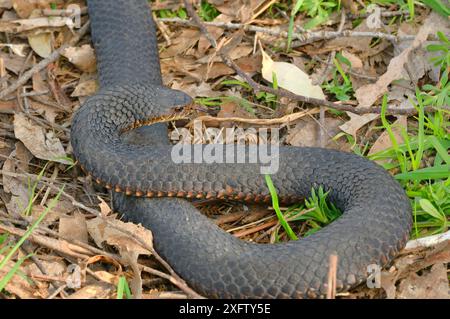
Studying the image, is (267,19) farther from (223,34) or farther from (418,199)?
(418,199)

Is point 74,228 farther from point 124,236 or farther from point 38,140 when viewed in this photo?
point 38,140

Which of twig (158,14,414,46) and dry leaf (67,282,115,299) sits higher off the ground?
twig (158,14,414,46)

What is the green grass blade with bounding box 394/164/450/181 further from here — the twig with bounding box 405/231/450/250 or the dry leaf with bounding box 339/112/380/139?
the dry leaf with bounding box 339/112/380/139

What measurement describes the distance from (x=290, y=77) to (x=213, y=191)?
1.76 meters

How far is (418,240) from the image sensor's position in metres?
5.63

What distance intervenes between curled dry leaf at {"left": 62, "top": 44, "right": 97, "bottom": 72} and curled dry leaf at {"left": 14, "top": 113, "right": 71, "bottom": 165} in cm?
89

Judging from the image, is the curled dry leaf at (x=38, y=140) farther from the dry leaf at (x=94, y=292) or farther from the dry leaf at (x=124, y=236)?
the dry leaf at (x=94, y=292)

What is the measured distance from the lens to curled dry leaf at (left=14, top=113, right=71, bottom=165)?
6707 mm

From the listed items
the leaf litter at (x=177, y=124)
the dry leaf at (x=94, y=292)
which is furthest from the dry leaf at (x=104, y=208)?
the dry leaf at (x=94, y=292)

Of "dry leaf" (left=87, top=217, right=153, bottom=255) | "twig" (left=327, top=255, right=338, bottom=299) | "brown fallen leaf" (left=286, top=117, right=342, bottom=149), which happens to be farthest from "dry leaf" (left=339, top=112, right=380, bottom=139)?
"dry leaf" (left=87, top=217, right=153, bottom=255)

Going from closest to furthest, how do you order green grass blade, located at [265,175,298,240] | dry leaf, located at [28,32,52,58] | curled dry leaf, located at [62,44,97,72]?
1. green grass blade, located at [265,175,298,240]
2. curled dry leaf, located at [62,44,97,72]
3. dry leaf, located at [28,32,52,58]
